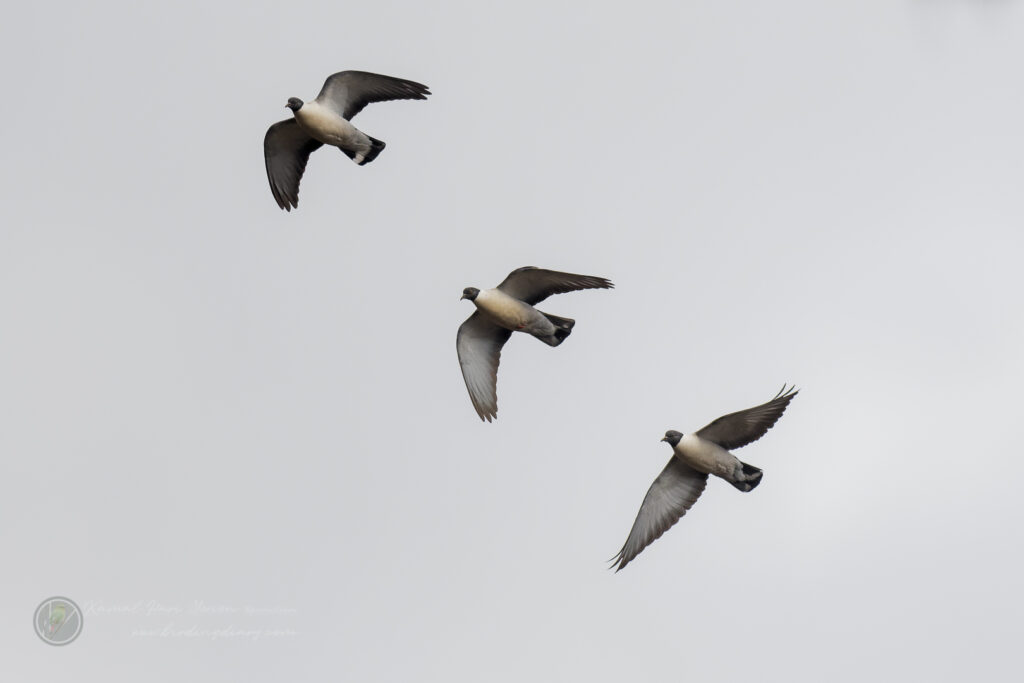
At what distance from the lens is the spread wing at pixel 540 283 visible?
25.0m

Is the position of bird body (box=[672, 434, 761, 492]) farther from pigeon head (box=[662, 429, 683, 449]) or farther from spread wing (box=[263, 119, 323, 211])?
spread wing (box=[263, 119, 323, 211])

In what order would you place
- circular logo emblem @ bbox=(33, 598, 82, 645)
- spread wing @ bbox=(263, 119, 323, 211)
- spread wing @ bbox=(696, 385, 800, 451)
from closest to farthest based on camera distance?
spread wing @ bbox=(696, 385, 800, 451), spread wing @ bbox=(263, 119, 323, 211), circular logo emblem @ bbox=(33, 598, 82, 645)

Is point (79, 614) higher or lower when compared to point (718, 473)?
lower

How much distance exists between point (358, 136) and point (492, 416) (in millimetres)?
5170

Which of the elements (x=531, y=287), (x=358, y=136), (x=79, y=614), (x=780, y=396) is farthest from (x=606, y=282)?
(x=79, y=614)

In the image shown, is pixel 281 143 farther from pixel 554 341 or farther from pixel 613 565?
pixel 613 565

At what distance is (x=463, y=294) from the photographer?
25.5 meters

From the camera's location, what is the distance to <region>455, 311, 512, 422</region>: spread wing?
85.0ft

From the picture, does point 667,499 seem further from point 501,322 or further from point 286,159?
point 286,159

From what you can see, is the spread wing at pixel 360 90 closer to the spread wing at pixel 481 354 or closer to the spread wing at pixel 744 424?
the spread wing at pixel 481 354

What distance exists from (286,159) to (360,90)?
1876 mm

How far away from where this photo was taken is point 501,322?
25.8 meters

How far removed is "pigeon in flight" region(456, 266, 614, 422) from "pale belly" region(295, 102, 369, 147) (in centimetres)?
322

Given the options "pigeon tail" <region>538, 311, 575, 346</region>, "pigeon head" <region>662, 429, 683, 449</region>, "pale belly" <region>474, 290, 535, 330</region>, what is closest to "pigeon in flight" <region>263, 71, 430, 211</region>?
"pale belly" <region>474, 290, 535, 330</region>
